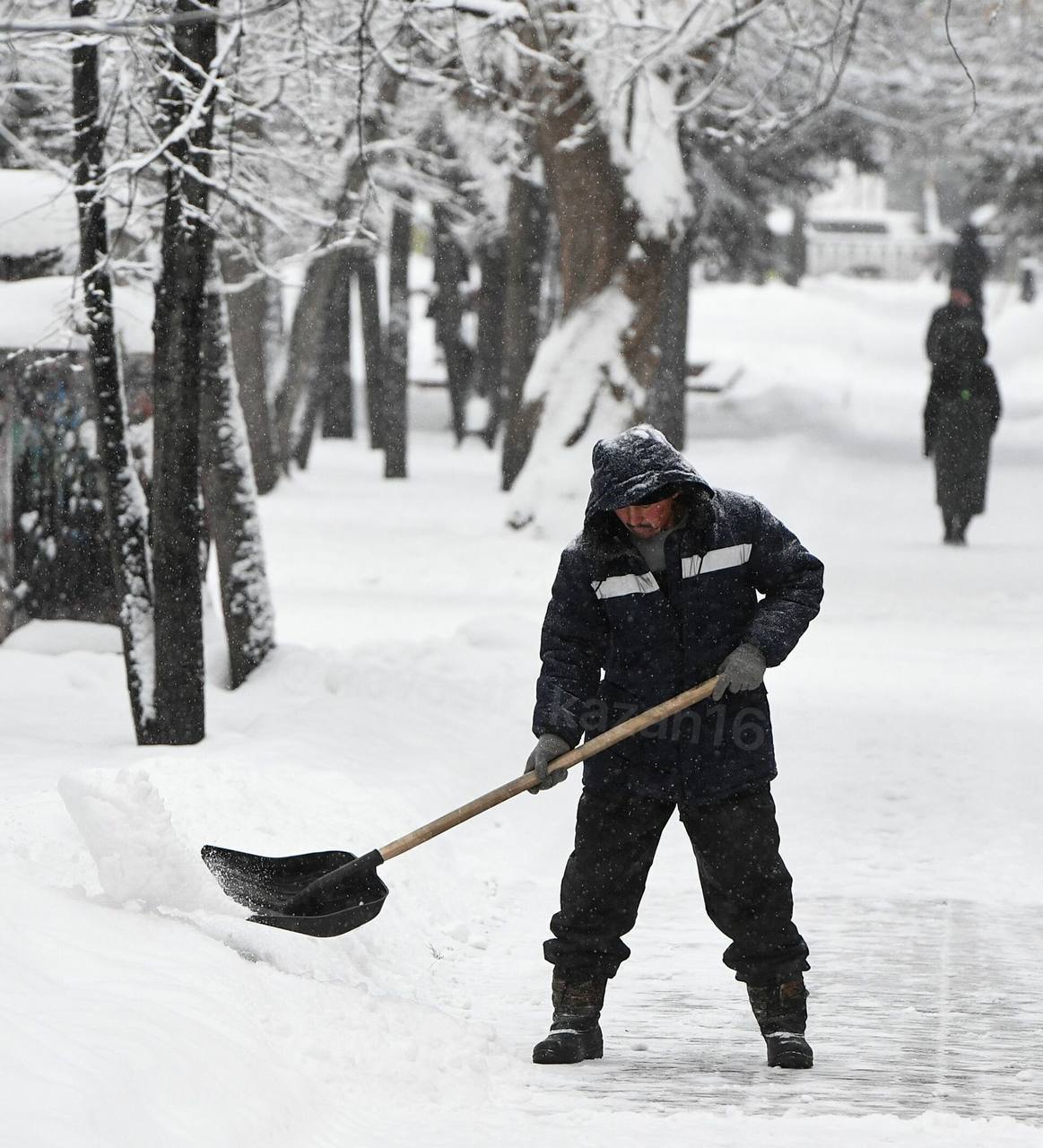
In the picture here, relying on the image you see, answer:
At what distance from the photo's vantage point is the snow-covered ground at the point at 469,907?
12.6 feet

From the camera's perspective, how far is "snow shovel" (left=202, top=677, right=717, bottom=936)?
4.41 meters

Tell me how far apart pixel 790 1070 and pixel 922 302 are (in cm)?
5868

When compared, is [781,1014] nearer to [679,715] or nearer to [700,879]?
[700,879]

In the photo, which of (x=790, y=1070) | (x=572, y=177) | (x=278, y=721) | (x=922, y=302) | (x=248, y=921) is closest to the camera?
(x=790, y=1070)

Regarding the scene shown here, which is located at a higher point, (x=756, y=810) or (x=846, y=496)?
(x=756, y=810)

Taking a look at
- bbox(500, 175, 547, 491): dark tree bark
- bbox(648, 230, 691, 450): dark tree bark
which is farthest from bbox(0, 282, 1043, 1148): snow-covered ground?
bbox(648, 230, 691, 450): dark tree bark

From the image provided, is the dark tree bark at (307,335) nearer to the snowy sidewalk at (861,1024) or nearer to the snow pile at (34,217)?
→ the snow pile at (34,217)

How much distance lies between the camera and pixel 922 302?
6084 centimetres

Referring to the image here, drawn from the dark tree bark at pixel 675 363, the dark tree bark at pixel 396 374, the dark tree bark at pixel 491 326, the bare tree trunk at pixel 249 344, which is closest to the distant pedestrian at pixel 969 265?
the dark tree bark at pixel 675 363

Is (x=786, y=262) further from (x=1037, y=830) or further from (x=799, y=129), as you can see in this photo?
(x=1037, y=830)

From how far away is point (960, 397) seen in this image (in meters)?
14.6

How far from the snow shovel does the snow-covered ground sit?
0.37ft

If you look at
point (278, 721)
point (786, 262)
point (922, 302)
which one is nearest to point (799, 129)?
point (786, 262)

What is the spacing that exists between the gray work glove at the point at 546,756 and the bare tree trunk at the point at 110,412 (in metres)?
3.27
